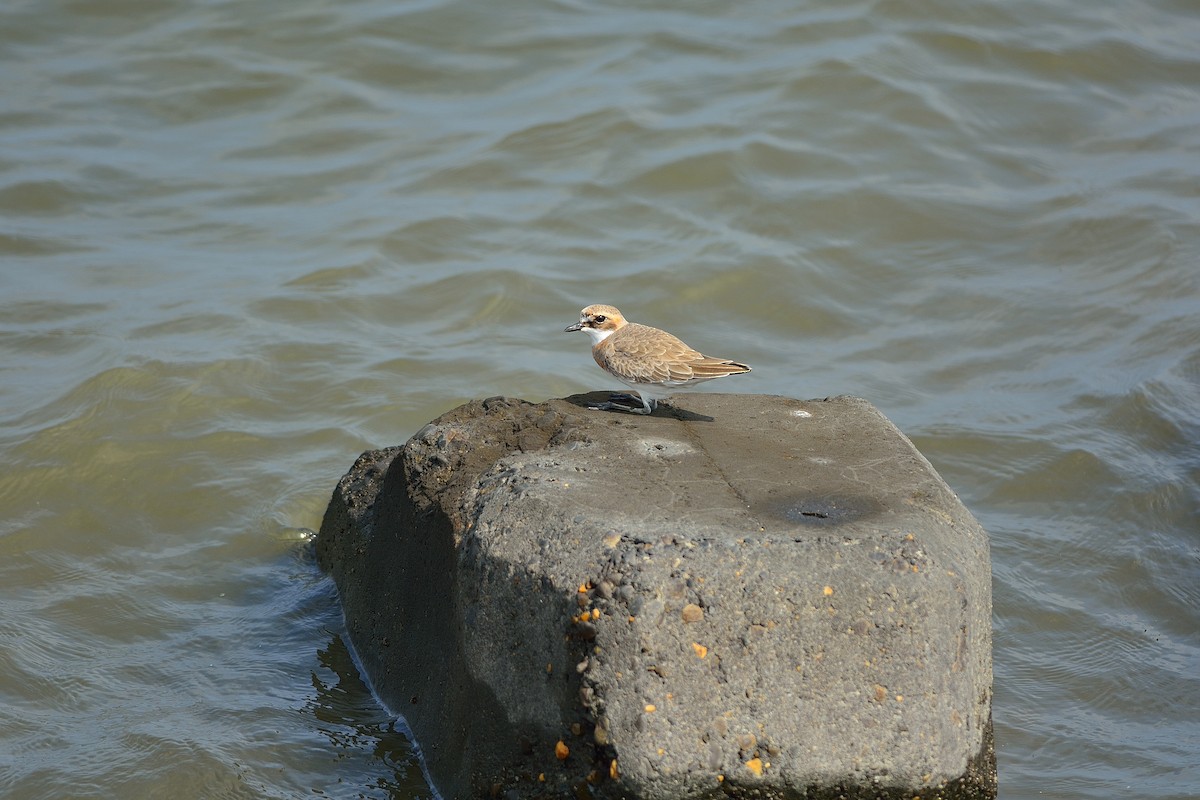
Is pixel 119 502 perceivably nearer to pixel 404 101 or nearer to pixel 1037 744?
pixel 1037 744

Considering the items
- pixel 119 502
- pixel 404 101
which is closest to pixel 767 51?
pixel 404 101

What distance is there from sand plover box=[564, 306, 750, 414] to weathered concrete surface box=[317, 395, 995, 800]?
102cm

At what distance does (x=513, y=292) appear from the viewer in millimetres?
10891

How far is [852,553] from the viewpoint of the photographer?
4324 mm

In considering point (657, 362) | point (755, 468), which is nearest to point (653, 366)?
point (657, 362)

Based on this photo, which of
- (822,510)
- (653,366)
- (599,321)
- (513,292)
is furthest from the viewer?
(513,292)

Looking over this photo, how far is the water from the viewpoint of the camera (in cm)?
615

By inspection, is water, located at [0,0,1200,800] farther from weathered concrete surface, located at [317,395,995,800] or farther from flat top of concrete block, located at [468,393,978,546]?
flat top of concrete block, located at [468,393,978,546]

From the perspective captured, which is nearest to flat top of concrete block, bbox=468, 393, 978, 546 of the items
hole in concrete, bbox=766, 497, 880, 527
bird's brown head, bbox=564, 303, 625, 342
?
hole in concrete, bbox=766, 497, 880, 527

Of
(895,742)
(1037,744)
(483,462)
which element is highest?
(483,462)

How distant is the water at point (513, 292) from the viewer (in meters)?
6.15

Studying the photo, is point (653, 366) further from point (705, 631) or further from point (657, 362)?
point (705, 631)

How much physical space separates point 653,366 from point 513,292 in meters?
4.89

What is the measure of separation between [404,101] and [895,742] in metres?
11.2
